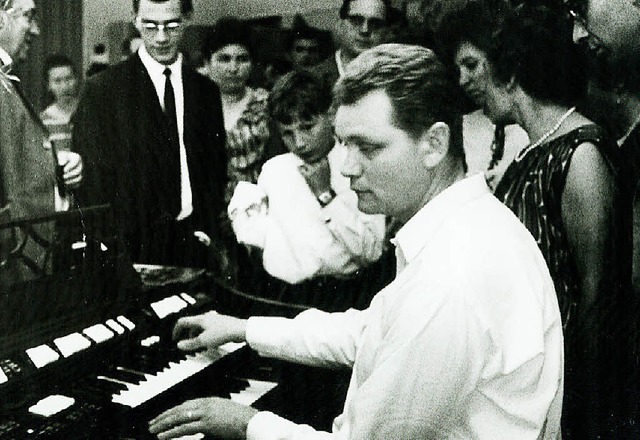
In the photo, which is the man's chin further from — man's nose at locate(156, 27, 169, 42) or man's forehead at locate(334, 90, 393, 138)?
man's forehead at locate(334, 90, 393, 138)

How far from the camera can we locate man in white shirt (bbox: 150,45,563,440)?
1.17m

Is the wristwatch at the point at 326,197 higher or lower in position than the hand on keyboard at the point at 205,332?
higher

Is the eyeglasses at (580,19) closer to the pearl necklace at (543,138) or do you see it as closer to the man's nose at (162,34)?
the pearl necklace at (543,138)

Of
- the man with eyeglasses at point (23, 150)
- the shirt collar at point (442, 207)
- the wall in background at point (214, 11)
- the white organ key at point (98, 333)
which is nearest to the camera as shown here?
the shirt collar at point (442, 207)

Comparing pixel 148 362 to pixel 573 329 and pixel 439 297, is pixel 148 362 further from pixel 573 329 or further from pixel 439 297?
pixel 573 329

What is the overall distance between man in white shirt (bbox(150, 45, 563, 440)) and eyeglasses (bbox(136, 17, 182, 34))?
747 millimetres

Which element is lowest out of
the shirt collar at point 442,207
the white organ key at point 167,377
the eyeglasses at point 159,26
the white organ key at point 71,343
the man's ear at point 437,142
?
the white organ key at point 167,377

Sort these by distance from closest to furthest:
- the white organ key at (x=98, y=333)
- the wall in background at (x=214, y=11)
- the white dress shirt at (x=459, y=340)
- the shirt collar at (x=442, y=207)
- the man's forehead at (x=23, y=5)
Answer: the white dress shirt at (x=459, y=340) → the shirt collar at (x=442, y=207) → the white organ key at (x=98, y=333) → the man's forehead at (x=23, y=5) → the wall in background at (x=214, y=11)

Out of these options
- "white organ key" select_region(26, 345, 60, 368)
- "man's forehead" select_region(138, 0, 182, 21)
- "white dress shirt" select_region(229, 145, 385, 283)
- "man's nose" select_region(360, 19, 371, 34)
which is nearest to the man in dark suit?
"man's forehead" select_region(138, 0, 182, 21)

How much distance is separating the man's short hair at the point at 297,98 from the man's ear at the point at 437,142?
2.27ft

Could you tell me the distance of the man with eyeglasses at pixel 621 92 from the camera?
192 centimetres

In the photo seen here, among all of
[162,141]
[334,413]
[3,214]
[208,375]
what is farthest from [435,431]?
[162,141]

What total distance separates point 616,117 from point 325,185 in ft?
2.48

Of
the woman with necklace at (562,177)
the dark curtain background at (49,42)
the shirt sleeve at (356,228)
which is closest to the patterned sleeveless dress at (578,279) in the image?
the woman with necklace at (562,177)
